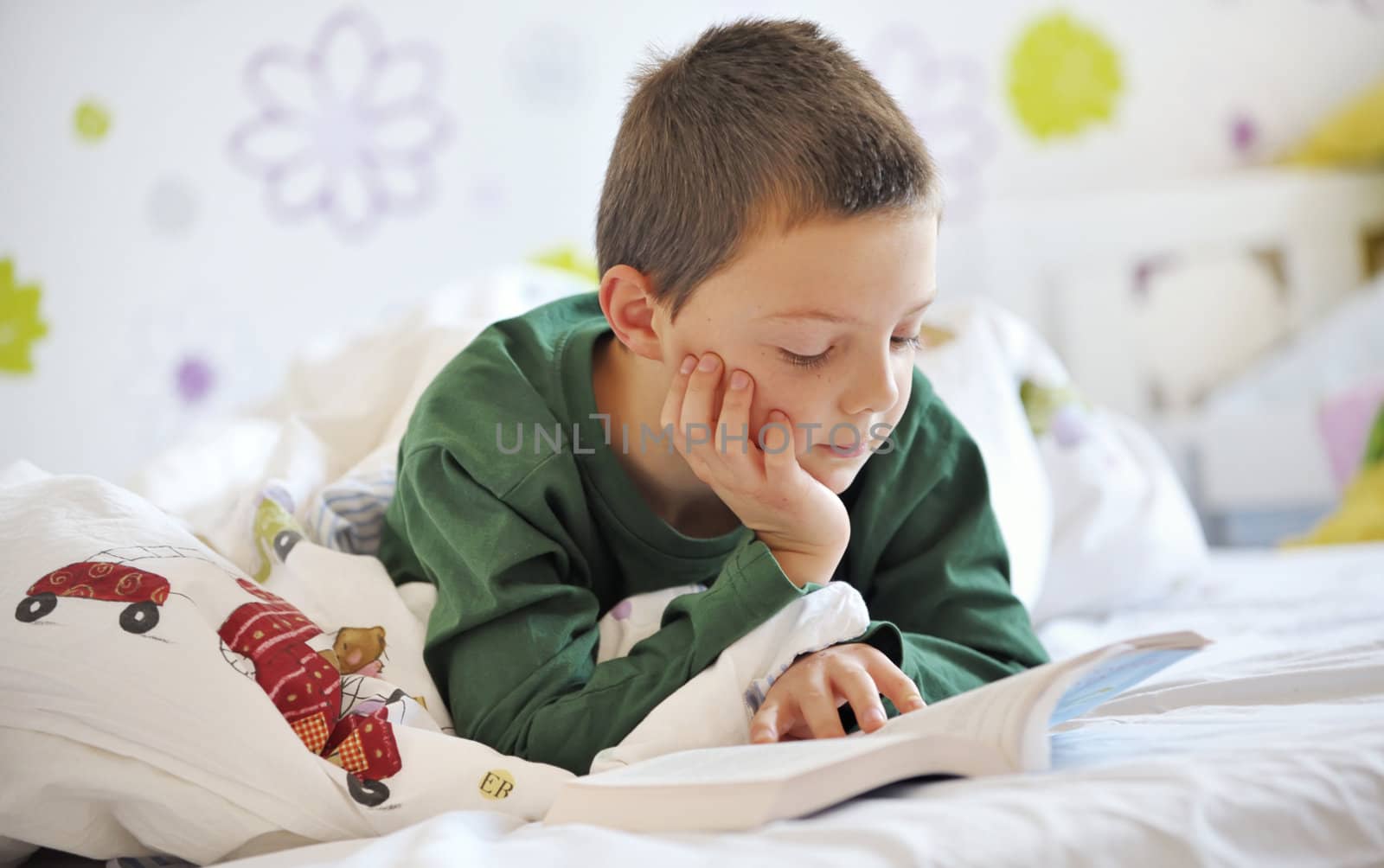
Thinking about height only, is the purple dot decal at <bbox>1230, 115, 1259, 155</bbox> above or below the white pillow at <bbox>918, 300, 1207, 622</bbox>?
above

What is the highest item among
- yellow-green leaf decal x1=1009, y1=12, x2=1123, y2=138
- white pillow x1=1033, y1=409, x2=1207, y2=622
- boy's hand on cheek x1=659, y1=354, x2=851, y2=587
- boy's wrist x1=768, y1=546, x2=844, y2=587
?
yellow-green leaf decal x1=1009, y1=12, x2=1123, y2=138

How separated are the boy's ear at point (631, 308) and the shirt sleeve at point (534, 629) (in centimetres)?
15

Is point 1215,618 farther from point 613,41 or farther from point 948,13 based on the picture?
point 948,13

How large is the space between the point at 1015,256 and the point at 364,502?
1.94 meters

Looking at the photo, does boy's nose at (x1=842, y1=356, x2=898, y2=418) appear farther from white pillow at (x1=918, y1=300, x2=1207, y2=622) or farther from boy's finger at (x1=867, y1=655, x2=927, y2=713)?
white pillow at (x1=918, y1=300, x2=1207, y2=622)

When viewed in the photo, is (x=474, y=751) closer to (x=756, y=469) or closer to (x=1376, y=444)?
(x=756, y=469)

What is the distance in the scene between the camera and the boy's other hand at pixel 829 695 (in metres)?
0.71

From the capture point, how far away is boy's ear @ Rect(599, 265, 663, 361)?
858mm

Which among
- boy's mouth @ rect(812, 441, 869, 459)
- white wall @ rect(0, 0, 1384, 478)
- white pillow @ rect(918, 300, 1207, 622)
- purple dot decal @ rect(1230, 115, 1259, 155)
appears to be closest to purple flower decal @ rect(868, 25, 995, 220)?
white wall @ rect(0, 0, 1384, 478)

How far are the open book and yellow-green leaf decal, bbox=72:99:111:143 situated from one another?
4.96 ft

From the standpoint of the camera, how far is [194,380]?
1.89 meters

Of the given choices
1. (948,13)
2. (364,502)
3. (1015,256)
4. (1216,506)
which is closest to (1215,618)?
(364,502)

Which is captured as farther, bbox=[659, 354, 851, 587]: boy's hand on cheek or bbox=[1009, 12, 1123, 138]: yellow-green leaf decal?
bbox=[1009, 12, 1123, 138]: yellow-green leaf decal

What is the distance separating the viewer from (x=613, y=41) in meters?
2.27
